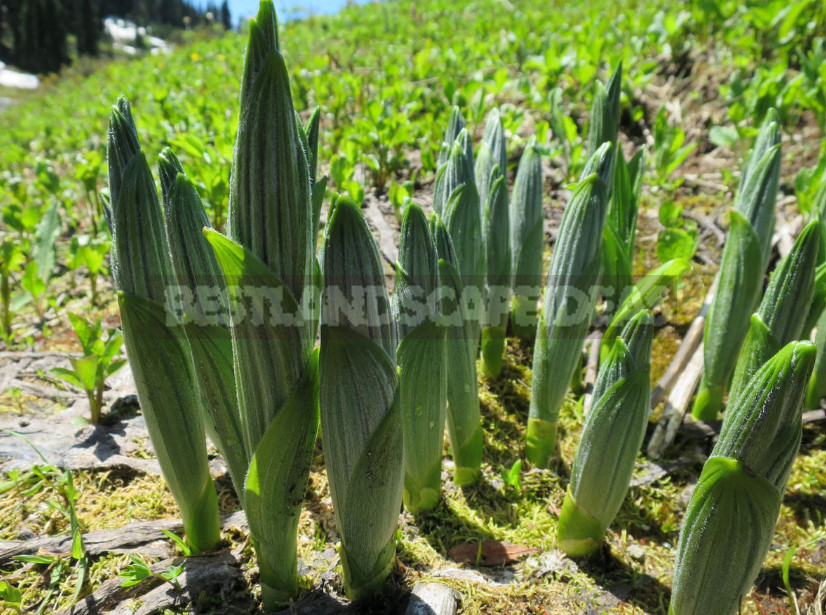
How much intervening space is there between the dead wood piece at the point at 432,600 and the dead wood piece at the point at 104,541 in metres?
0.54

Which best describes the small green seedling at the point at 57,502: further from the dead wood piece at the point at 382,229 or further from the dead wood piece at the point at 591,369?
the dead wood piece at the point at 591,369

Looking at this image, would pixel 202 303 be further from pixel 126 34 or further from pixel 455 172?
pixel 126 34

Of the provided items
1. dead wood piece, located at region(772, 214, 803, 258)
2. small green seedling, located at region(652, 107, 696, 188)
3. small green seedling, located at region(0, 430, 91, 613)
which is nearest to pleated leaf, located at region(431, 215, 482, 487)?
small green seedling, located at region(0, 430, 91, 613)

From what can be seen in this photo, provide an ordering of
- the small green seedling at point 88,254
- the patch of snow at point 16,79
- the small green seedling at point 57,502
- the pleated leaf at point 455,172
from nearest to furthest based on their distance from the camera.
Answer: the small green seedling at point 57,502 → the pleated leaf at point 455,172 → the small green seedling at point 88,254 → the patch of snow at point 16,79

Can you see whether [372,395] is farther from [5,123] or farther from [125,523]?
[5,123]

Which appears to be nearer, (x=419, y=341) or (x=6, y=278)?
(x=419, y=341)

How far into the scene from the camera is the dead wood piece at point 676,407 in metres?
1.98

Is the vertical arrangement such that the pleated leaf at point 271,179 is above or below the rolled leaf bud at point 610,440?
above

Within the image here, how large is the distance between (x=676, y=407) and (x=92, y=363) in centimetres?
201

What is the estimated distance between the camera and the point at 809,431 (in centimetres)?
211

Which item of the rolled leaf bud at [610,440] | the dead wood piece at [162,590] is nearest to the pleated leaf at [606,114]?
the rolled leaf bud at [610,440]

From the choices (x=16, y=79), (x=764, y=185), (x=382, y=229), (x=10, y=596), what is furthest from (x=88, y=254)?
(x=16, y=79)

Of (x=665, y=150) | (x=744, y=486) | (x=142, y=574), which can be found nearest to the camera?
(x=744, y=486)

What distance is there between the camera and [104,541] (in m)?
1.53
